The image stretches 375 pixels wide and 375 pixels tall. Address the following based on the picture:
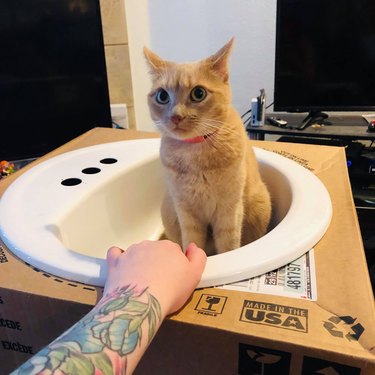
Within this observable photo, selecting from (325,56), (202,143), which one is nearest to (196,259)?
(202,143)

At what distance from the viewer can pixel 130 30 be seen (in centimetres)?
186

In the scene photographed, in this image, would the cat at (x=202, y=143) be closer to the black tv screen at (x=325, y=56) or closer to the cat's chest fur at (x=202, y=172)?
the cat's chest fur at (x=202, y=172)

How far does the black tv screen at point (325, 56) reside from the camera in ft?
5.03

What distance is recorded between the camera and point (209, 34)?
1882 mm

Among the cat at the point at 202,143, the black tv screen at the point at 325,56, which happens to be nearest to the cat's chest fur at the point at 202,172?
the cat at the point at 202,143

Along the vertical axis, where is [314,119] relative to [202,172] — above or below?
below

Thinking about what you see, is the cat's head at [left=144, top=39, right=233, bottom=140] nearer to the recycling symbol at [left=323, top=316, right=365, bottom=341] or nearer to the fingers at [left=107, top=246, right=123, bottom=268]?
the fingers at [left=107, top=246, right=123, bottom=268]

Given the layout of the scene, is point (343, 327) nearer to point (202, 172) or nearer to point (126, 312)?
point (126, 312)

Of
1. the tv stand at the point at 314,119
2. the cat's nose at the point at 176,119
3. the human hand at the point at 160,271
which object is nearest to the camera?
the human hand at the point at 160,271

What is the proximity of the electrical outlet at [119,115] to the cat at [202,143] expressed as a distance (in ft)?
3.52

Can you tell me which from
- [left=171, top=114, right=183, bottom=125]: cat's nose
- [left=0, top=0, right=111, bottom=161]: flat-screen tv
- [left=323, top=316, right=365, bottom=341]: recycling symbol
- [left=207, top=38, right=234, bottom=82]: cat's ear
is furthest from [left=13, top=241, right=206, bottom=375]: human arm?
[left=0, top=0, right=111, bottom=161]: flat-screen tv

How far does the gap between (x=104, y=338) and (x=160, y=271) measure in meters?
0.12

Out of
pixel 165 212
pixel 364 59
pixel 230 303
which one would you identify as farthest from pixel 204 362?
pixel 364 59

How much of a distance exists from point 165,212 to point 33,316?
0.50 meters
